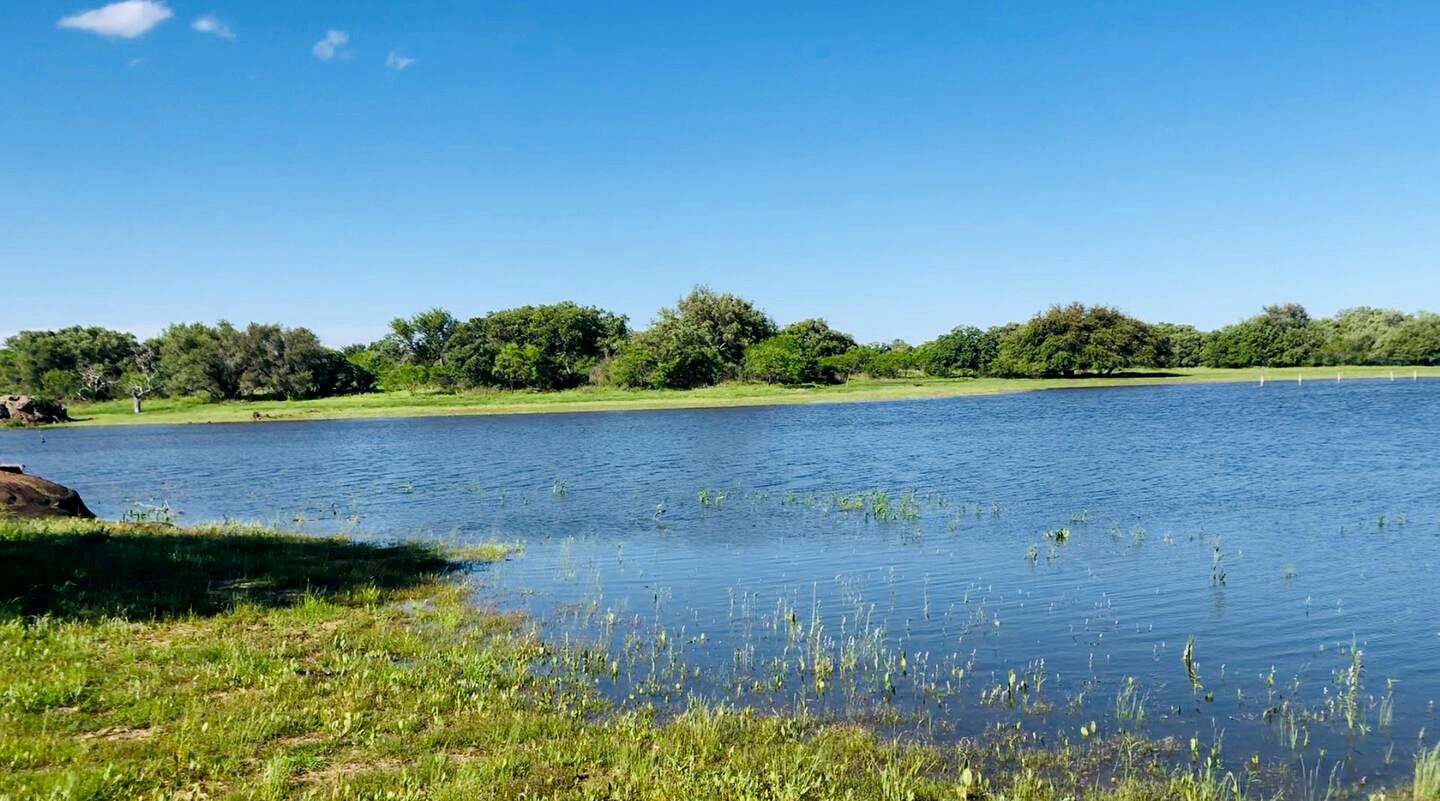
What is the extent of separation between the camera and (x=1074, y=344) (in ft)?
533

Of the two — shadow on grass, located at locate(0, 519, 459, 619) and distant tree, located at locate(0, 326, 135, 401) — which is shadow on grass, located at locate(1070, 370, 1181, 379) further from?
distant tree, located at locate(0, 326, 135, 401)

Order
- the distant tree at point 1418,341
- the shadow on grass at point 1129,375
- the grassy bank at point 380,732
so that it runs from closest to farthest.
Result: the grassy bank at point 380,732 < the shadow on grass at point 1129,375 < the distant tree at point 1418,341

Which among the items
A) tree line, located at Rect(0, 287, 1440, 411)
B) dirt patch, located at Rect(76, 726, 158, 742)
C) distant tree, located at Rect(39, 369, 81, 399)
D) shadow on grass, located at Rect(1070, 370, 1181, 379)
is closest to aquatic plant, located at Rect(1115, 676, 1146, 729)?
dirt patch, located at Rect(76, 726, 158, 742)

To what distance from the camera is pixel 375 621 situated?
62.9 ft

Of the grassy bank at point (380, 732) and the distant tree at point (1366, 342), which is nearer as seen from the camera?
the grassy bank at point (380, 732)

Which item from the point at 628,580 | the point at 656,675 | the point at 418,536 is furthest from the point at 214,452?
the point at 656,675

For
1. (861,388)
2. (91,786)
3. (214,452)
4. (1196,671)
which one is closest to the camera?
(91,786)

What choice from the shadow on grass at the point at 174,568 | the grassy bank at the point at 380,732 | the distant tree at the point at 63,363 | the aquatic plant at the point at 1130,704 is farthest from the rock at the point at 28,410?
the aquatic plant at the point at 1130,704

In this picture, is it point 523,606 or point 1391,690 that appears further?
point 523,606

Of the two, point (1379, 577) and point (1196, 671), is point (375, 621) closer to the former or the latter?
point (1196, 671)

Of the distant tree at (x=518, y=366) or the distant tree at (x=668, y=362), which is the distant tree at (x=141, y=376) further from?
the distant tree at (x=668, y=362)

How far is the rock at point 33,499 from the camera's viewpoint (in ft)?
99.0

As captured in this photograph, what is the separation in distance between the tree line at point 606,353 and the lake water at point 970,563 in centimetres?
8619

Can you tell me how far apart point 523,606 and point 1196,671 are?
15083 mm
